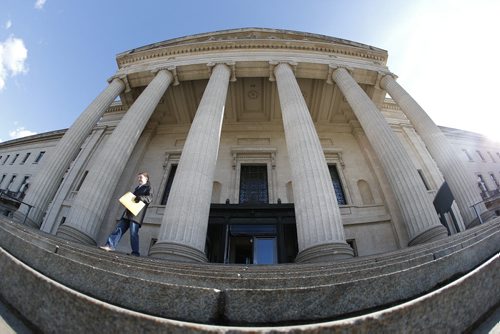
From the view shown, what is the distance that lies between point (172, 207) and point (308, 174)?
4.66 metres

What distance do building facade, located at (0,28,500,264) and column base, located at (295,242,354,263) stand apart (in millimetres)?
44

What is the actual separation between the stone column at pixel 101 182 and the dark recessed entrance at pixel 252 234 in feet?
17.2

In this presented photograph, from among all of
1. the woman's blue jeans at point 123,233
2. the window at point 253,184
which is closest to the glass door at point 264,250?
the window at point 253,184

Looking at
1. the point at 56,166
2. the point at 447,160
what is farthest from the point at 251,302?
the point at 56,166

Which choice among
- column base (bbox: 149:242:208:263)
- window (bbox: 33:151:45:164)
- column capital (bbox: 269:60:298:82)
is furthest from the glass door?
window (bbox: 33:151:45:164)

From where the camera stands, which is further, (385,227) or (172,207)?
(385,227)

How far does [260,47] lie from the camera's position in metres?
16.1

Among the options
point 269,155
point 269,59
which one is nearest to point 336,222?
point 269,155

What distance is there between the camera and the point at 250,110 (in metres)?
19.0

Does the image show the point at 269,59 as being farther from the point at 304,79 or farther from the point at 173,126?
the point at 173,126

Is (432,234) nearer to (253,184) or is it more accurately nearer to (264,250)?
(264,250)

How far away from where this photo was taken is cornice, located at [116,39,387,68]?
52.8ft

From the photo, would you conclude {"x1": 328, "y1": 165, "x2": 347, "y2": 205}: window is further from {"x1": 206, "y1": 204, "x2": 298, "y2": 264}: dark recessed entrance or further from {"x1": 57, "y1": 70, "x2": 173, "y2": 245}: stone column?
{"x1": 57, "y1": 70, "x2": 173, "y2": 245}: stone column

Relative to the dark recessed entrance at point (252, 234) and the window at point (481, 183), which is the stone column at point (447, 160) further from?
the window at point (481, 183)
